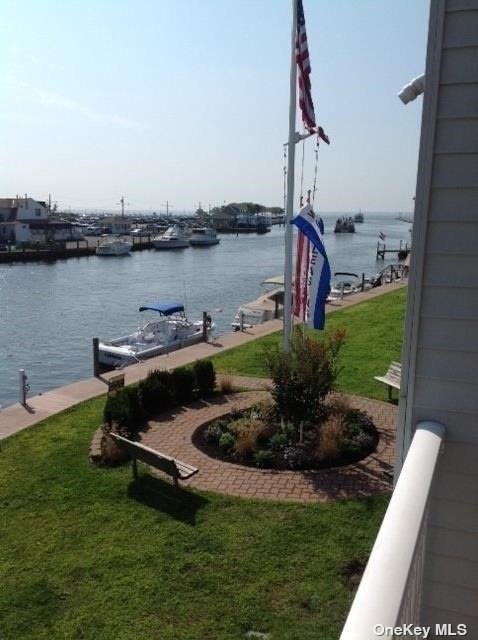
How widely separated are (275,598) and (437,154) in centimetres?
430

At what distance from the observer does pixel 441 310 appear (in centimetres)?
315

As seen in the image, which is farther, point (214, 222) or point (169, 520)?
point (214, 222)

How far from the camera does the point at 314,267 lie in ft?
31.2

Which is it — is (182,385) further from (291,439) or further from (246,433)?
(291,439)

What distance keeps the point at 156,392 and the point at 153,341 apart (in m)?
11.2

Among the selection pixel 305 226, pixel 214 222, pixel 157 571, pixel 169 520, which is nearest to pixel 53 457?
pixel 169 520

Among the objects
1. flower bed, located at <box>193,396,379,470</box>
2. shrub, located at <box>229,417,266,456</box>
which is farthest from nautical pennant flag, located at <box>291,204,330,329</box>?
shrub, located at <box>229,417,266,456</box>

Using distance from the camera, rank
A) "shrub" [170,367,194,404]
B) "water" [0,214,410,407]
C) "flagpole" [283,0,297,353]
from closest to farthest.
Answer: "flagpole" [283,0,297,353] → "shrub" [170,367,194,404] → "water" [0,214,410,407]

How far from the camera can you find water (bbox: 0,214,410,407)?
26.0 meters

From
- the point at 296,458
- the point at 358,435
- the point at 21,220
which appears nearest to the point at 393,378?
the point at 358,435

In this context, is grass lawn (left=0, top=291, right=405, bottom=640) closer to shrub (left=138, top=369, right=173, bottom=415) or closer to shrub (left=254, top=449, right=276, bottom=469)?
shrub (left=254, top=449, right=276, bottom=469)

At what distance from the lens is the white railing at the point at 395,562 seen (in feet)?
5.01

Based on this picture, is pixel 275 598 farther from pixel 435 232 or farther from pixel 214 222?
pixel 214 222

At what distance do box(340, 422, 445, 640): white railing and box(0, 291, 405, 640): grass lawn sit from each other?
3297 millimetres
